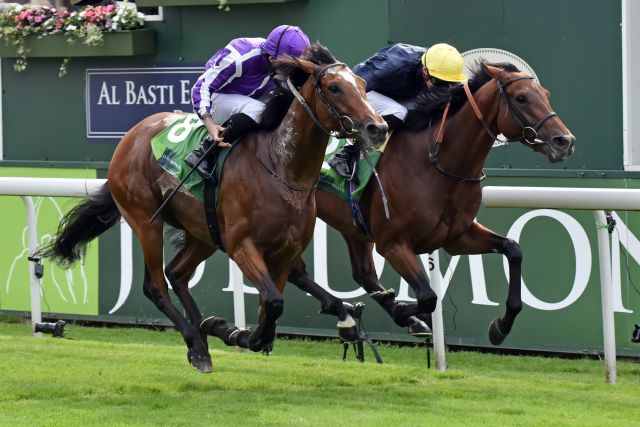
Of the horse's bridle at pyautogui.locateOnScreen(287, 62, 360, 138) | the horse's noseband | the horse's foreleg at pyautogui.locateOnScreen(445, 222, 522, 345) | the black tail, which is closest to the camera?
the horse's bridle at pyautogui.locateOnScreen(287, 62, 360, 138)

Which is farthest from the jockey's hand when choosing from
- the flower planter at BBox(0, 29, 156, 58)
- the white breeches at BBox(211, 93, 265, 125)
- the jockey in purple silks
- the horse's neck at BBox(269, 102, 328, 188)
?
the flower planter at BBox(0, 29, 156, 58)

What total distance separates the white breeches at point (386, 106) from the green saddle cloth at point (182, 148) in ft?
2.93

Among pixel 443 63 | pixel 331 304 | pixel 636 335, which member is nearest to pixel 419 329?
pixel 331 304

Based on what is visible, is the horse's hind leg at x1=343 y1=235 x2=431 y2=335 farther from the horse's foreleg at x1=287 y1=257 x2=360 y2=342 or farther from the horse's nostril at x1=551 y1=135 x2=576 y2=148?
the horse's nostril at x1=551 y1=135 x2=576 y2=148

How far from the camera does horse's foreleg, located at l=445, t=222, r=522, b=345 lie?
709cm

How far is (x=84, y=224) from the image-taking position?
7.91 m

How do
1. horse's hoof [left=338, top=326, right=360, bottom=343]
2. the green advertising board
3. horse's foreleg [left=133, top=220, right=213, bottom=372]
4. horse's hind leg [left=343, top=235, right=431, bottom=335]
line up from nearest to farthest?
1. horse's hoof [left=338, top=326, right=360, bottom=343]
2. horse's foreleg [left=133, top=220, right=213, bottom=372]
3. horse's hind leg [left=343, top=235, right=431, bottom=335]
4. the green advertising board

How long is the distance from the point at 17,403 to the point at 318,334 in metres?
3.42

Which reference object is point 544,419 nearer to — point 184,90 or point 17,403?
point 17,403

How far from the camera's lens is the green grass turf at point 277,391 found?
5891 millimetres

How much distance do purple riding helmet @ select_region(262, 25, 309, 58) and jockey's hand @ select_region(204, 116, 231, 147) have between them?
1.45ft

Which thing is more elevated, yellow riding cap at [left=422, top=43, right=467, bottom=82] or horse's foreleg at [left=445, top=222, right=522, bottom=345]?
yellow riding cap at [left=422, top=43, right=467, bottom=82]

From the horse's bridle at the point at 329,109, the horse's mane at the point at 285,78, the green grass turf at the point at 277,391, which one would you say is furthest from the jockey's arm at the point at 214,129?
the green grass turf at the point at 277,391

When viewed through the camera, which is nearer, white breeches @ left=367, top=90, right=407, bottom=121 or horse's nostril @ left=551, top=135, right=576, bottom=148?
horse's nostril @ left=551, top=135, right=576, bottom=148
